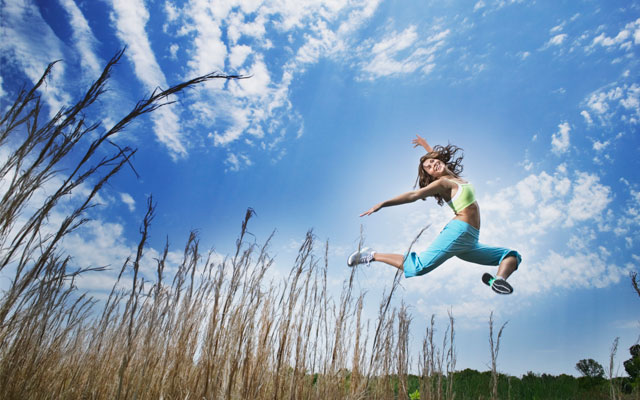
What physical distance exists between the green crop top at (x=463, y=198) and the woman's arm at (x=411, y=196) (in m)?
0.19

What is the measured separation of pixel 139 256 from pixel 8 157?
0.85 meters

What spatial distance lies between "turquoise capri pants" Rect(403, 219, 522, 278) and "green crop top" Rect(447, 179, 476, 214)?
165 millimetres

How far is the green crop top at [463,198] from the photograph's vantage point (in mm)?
4156

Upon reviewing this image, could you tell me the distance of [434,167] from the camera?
4711 millimetres

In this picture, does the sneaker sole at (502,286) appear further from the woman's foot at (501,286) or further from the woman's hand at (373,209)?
the woman's hand at (373,209)

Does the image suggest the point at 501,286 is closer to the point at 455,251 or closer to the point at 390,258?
the point at 455,251

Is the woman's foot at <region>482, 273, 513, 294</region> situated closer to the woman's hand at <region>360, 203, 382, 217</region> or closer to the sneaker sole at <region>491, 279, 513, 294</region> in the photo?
the sneaker sole at <region>491, 279, 513, 294</region>

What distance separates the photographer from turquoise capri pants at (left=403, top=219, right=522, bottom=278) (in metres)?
3.95

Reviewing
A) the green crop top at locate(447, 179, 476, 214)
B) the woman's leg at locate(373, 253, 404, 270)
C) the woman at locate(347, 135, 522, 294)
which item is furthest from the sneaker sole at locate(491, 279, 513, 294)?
the woman's leg at locate(373, 253, 404, 270)

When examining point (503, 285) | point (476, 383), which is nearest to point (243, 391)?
point (503, 285)

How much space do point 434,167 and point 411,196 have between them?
100cm

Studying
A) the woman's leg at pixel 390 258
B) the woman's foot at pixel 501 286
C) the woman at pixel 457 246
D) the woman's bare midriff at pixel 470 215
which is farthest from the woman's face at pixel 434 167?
the woman's foot at pixel 501 286

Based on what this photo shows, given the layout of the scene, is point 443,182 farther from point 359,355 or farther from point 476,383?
point 476,383

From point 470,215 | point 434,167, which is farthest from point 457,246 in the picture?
point 434,167
